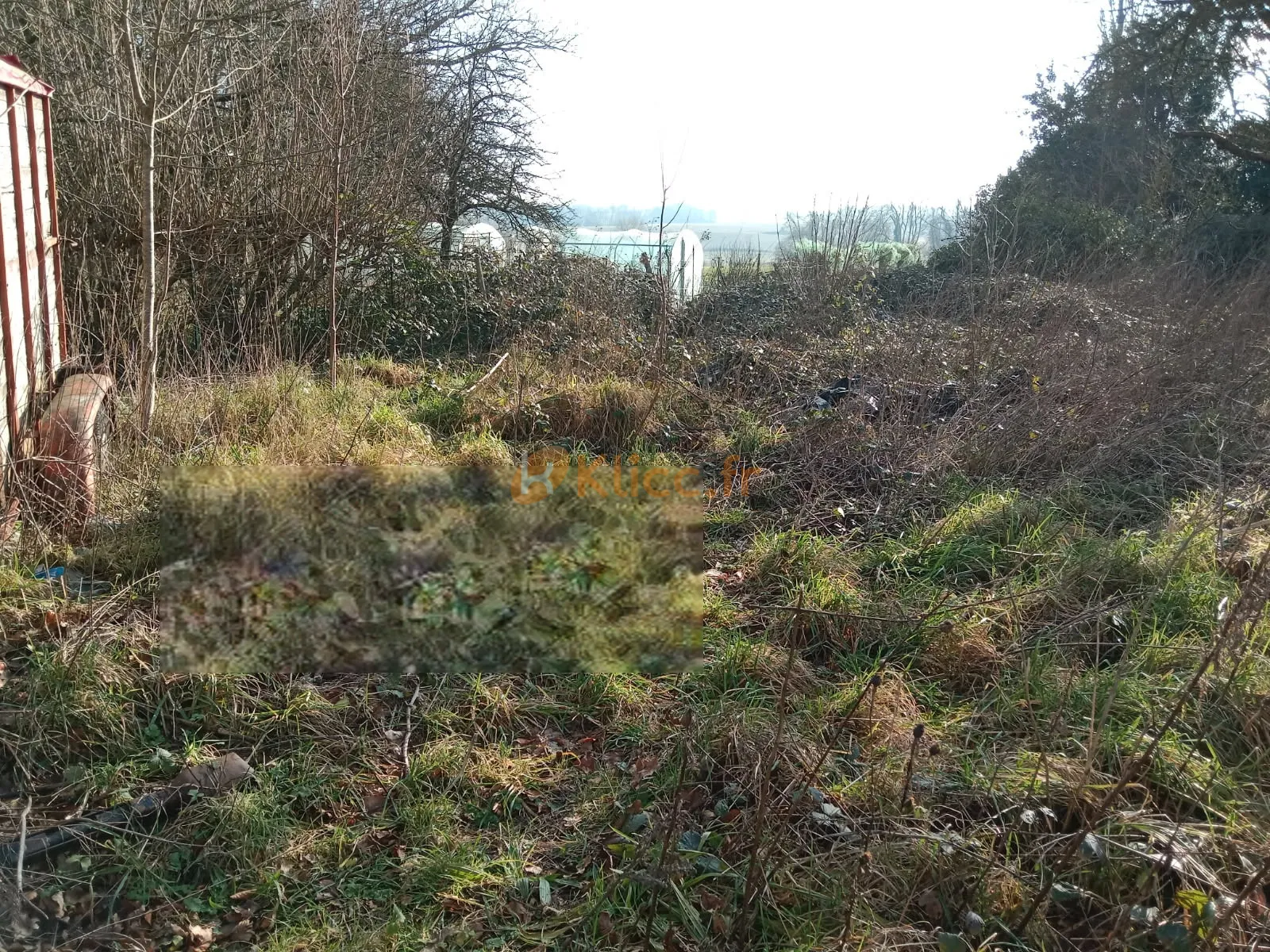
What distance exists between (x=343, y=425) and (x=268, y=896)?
3.67m

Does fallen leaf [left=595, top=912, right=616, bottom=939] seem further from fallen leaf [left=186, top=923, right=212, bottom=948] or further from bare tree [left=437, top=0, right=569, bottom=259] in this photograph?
bare tree [left=437, top=0, right=569, bottom=259]

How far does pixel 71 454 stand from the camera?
398 cm

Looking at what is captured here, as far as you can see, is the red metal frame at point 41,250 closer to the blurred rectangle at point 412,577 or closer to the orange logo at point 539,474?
the blurred rectangle at point 412,577

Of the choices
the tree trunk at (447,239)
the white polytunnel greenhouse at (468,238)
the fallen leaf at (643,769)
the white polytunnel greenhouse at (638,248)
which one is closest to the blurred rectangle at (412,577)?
the fallen leaf at (643,769)

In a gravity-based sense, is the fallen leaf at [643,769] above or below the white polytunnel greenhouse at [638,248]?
below

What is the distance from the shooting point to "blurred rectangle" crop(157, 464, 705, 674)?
329cm

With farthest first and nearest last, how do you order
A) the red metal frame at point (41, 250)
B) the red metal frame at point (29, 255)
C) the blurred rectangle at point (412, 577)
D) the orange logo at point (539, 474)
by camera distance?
the orange logo at point (539, 474) < the red metal frame at point (41, 250) < the red metal frame at point (29, 255) < the blurred rectangle at point (412, 577)

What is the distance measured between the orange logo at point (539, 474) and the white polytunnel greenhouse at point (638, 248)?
4.05 m

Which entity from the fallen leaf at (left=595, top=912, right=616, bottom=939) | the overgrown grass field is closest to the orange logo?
the overgrown grass field

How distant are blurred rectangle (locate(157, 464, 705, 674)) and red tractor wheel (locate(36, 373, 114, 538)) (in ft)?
1.08

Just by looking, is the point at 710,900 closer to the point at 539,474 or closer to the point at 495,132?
the point at 539,474

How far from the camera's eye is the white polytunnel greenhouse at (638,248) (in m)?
9.95

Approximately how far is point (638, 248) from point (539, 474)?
710 cm

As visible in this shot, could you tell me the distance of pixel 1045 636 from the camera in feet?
11.7
